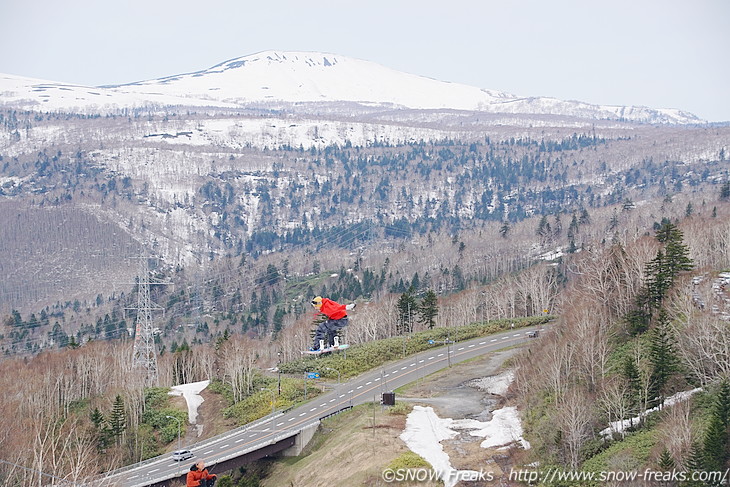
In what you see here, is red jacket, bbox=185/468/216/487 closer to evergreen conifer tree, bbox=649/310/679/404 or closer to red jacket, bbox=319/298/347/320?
evergreen conifer tree, bbox=649/310/679/404

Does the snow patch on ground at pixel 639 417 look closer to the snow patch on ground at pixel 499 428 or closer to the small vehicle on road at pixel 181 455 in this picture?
the snow patch on ground at pixel 499 428

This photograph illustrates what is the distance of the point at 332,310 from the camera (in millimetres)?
110812

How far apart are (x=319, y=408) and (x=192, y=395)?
2588 centimetres

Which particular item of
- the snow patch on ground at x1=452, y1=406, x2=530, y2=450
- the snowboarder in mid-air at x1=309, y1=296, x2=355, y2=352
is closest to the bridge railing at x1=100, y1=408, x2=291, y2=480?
the snow patch on ground at x1=452, y1=406, x2=530, y2=450

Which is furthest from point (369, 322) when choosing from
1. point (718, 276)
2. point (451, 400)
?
point (718, 276)

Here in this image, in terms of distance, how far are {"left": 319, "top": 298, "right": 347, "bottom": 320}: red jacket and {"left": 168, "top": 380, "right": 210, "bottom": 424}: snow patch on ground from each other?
20091 millimetres

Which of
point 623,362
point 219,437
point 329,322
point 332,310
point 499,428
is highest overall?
point 623,362

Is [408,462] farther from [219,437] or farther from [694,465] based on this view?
[219,437]

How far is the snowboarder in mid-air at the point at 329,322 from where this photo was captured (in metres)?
111

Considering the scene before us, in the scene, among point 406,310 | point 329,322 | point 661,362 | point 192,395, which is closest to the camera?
point 661,362

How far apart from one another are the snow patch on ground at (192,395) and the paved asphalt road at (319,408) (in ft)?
51.5

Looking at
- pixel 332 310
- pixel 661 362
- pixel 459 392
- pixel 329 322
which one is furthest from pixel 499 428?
pixel 329 322

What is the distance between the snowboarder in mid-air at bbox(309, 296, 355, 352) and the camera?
111 m

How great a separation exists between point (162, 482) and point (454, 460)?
25024mm
